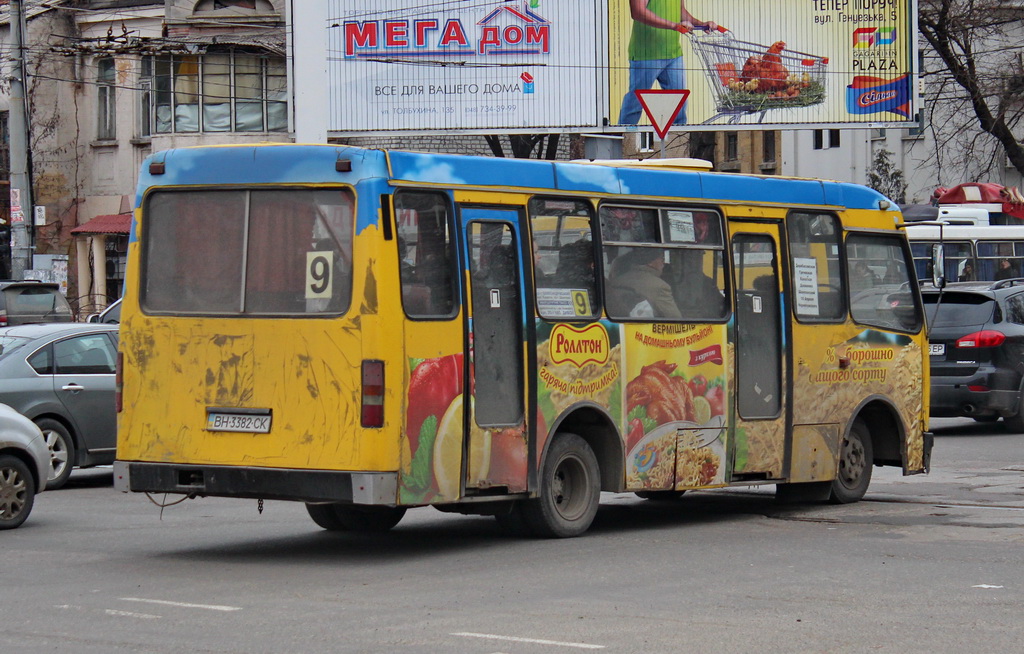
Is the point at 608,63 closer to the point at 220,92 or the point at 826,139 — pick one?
the point at 220,92

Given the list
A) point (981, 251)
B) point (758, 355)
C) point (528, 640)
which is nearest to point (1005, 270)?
point (981, 251)

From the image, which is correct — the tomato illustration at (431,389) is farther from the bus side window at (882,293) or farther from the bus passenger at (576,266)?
the bus side window at (882,293)

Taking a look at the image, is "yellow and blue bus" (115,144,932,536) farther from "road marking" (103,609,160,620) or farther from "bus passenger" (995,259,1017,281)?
"bus passenger" (995,259,1017,281)

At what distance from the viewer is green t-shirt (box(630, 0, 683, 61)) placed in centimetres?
3341

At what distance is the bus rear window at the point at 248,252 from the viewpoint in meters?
9.72

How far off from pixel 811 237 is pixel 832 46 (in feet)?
72.4

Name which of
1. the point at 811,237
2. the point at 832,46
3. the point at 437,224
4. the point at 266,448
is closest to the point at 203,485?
the point at 266,448

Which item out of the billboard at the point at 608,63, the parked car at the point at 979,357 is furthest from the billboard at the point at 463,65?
the parked car at the point at 979,357

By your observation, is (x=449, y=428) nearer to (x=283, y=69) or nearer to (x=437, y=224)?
(x=437, y=224)

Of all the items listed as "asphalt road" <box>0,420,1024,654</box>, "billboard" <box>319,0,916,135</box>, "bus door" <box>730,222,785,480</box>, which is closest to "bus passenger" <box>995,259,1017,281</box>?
"billboard" <box>319,0,916,135</box>

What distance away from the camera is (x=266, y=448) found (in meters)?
9.78

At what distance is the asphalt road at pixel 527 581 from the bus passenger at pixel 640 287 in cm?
162

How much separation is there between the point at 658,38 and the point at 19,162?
1330 cm

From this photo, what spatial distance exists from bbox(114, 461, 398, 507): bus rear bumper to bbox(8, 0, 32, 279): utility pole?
19748mm
